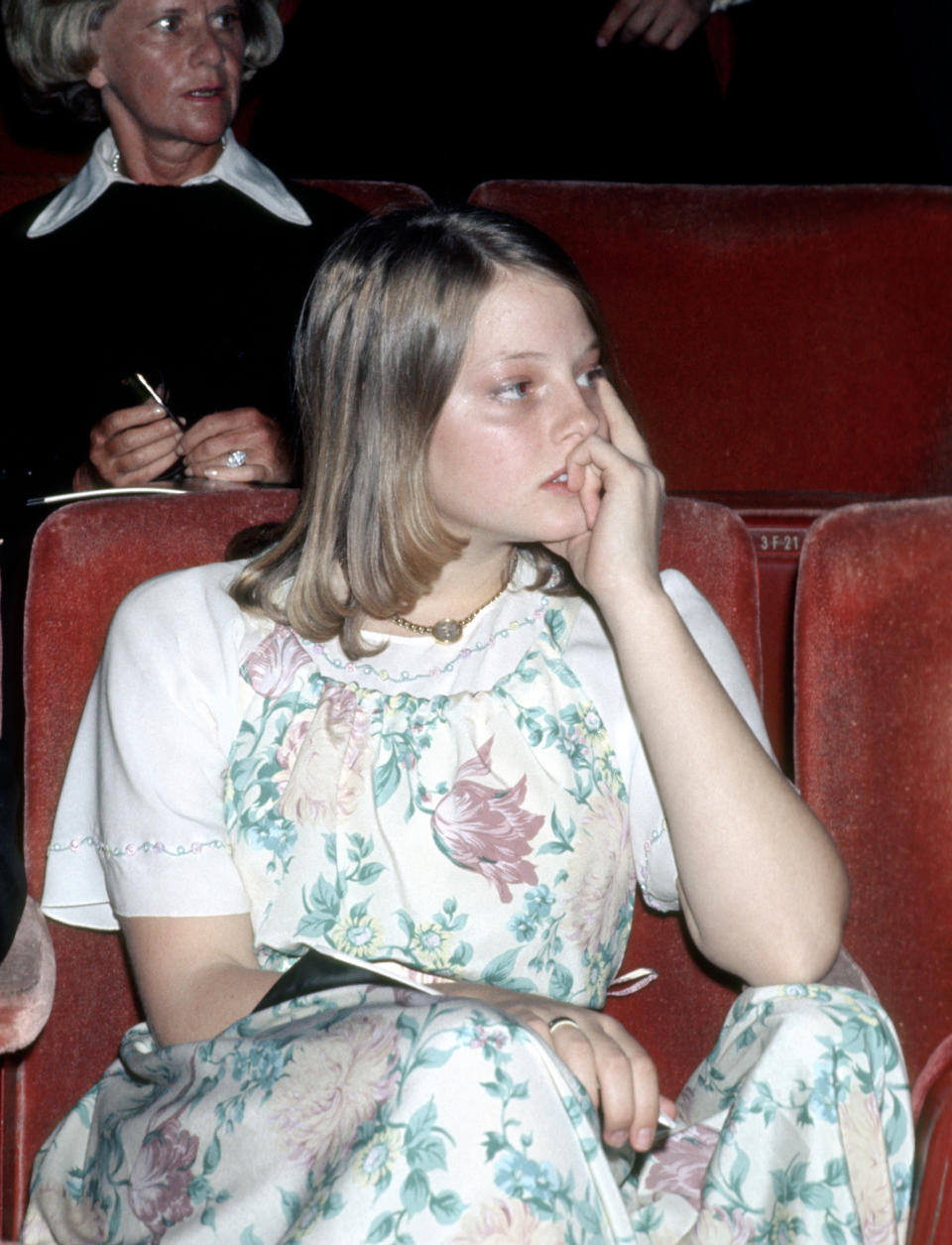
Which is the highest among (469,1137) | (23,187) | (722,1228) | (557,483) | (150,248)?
(23,187)

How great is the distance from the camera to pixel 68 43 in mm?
1984

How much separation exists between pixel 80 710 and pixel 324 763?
22 cm

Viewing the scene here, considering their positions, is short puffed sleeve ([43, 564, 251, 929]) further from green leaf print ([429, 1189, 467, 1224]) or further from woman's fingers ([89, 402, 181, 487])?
woman's fingers ([89, 402, 181, 487])

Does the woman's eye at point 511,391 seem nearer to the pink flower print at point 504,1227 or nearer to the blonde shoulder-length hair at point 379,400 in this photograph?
the blonde shoulder-length hair at point 379,400

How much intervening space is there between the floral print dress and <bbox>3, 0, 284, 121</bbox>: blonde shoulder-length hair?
1.12m

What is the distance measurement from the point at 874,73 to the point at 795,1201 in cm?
203

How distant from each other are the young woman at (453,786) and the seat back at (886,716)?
0.08 m

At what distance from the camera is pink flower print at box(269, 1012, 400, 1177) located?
2.75ft

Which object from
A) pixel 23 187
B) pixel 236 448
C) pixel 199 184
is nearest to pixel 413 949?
pixel 236 448

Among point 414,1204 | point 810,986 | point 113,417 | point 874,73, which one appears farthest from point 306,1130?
point 874,73

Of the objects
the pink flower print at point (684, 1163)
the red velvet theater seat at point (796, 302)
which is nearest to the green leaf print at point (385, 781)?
the pink flower print at point (684, 1163)

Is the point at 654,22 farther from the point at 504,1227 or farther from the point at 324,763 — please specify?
the point at 504,1227

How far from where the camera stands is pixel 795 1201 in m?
0.88

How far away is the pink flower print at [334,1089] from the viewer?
2.75 feet
